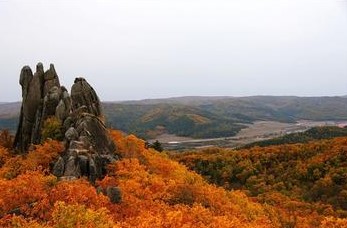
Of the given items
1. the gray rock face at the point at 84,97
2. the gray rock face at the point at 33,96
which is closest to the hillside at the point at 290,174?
the gray rock face at the point at 84,97

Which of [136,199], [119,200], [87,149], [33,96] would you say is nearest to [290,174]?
→ [33,96]

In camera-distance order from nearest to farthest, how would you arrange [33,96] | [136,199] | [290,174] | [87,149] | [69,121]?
1. [136,199]
2. [87,149]
3. [69,121]
4. [33,96]
5. [290,174]

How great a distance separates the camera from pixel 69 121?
3851 inches

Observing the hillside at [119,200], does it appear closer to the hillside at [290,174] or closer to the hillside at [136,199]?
the hillside at [136,199]

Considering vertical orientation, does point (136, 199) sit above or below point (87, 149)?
below

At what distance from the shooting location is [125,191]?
252 feet

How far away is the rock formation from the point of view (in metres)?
83.5

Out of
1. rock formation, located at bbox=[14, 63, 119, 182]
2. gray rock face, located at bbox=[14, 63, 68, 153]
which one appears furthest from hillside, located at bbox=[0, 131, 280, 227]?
gray rock face, located at bbox=[14, 63, 68, 153]

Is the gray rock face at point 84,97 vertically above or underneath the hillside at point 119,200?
above

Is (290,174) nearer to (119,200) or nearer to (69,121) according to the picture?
(69,121)

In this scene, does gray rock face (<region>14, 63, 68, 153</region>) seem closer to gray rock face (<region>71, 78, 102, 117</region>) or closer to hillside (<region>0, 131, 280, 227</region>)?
gray rock face (<region>71, 78, 102, 117</region>)

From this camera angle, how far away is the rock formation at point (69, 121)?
83.5 metres

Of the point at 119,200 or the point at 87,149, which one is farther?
the point at 87,149

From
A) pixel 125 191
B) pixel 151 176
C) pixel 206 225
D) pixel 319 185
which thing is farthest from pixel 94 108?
pixel 319 185
